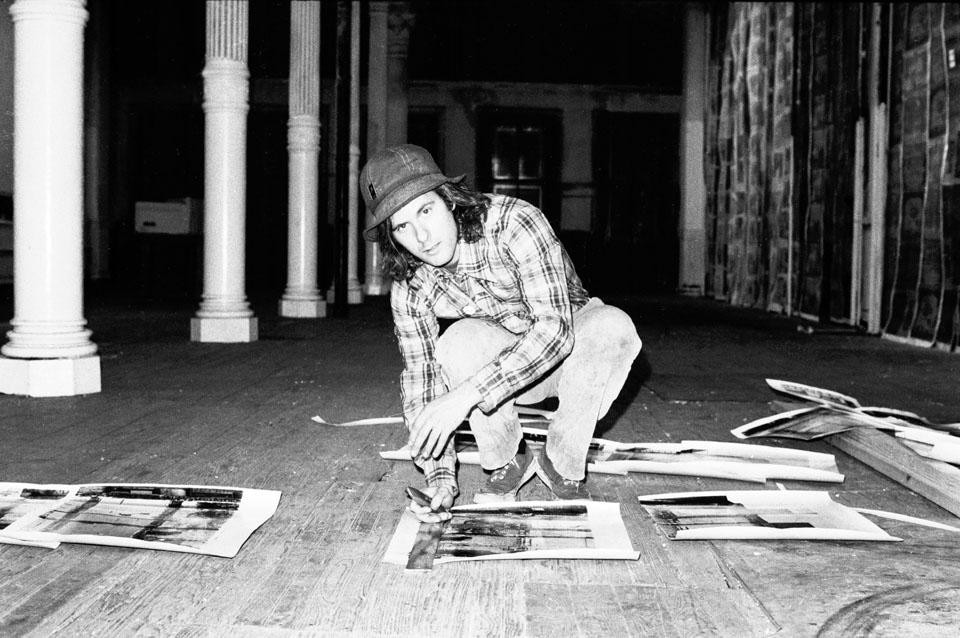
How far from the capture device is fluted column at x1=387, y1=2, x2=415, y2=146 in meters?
13.5

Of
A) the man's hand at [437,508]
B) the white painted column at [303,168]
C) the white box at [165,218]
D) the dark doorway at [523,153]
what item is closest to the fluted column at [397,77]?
the dark doorway at [523,153]

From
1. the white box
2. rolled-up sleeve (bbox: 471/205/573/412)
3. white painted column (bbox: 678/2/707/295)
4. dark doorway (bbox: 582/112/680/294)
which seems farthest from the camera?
dark doorway (bbox: 582/112/680/294)

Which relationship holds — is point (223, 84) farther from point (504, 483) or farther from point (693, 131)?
point (693, 131)

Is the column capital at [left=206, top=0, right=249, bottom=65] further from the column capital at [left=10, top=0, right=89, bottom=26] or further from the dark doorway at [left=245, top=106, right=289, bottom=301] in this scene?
the dark doorway at [left=245, top=106, right=289, bottom=301]

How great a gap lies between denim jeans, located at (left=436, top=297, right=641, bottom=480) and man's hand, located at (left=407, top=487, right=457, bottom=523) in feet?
0.80

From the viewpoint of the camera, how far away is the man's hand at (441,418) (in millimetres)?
1872

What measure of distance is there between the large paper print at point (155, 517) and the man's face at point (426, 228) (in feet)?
2.28

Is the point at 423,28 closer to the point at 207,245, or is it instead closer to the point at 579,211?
the point at 579,211

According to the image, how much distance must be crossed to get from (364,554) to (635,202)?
1440 cm

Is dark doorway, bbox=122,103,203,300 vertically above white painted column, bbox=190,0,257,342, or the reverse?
dark doorway, bbox=122,103,203,300

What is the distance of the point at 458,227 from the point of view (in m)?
2.04

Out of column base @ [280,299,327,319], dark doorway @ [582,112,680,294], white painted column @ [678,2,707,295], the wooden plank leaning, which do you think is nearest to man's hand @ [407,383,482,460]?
the wooden plank leaning

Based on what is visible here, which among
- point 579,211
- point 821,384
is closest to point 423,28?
point 579,211

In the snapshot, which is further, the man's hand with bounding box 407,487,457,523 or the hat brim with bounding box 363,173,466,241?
the man's hand with bounding box 407,487,457,523
